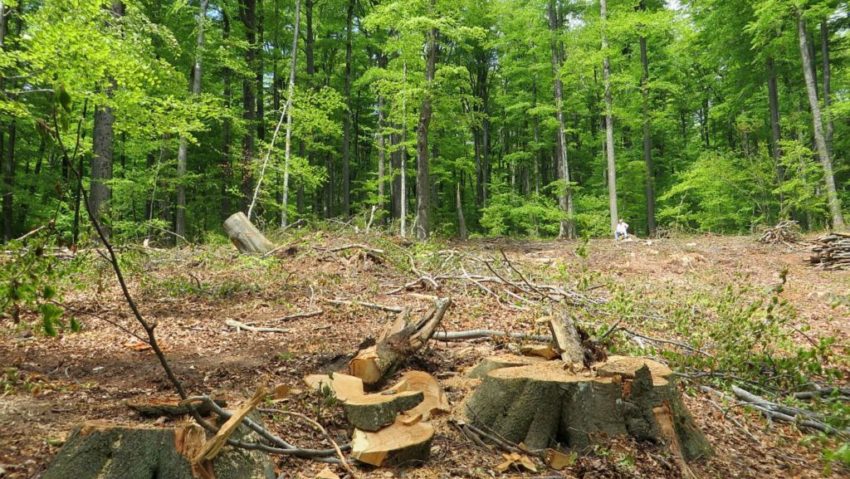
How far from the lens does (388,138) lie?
23.7 metres

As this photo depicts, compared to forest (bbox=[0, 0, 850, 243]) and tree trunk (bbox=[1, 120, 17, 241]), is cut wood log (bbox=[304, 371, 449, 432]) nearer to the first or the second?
forest (bbox=[0, 0, 850, 243])

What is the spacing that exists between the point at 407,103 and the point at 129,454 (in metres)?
14.8

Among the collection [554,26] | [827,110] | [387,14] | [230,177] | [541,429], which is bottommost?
[541,429]

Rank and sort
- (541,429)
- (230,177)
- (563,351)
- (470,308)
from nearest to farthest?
(541,429)
(563,351)
(470,308)
(230,177)

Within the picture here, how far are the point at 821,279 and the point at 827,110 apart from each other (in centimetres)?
1040

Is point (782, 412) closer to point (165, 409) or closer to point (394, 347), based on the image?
point (394, 347)

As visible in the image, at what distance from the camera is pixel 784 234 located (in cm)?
1372

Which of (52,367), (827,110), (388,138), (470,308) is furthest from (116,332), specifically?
(827,110)

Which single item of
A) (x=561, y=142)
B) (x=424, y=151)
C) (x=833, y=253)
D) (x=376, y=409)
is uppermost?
(x=561, y=142)

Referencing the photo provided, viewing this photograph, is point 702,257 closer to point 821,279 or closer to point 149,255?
point 821,279

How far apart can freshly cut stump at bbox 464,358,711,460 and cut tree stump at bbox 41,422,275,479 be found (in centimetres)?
180

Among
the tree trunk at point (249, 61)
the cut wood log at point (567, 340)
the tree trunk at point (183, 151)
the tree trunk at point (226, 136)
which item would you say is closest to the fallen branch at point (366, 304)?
the cut wood log at point (567, 340)

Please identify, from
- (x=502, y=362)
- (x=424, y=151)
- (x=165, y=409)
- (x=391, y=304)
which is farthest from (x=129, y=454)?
(x=424, y=151)

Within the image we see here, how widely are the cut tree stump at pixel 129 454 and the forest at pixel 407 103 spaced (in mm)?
6520
